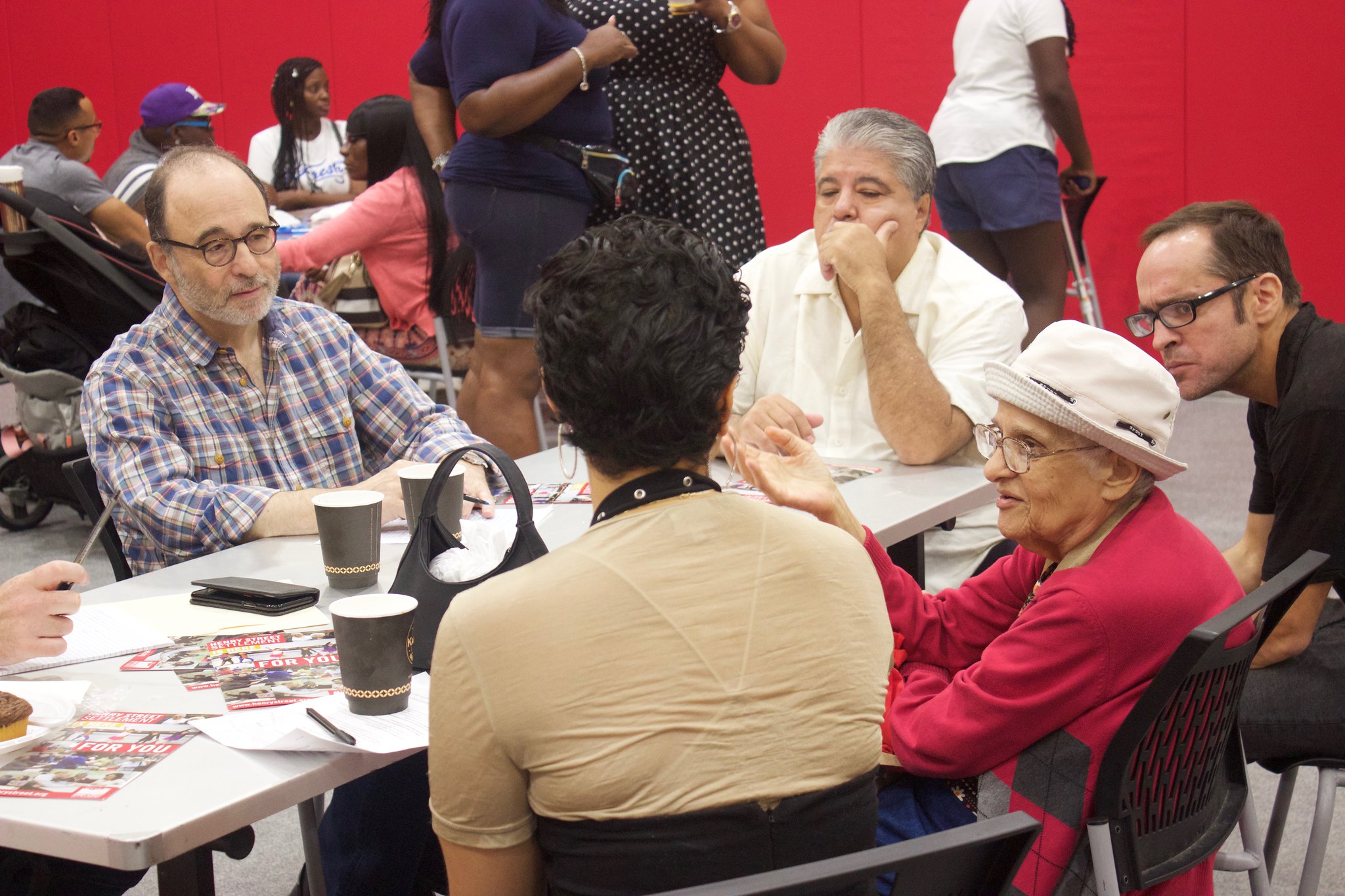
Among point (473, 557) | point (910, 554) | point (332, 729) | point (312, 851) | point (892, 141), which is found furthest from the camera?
point (892, 141)

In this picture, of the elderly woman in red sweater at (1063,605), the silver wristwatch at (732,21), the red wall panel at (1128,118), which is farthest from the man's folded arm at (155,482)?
the red wall panel at (1128,118)

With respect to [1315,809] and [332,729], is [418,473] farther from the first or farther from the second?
[1315,809]

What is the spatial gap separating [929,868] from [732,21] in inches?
108

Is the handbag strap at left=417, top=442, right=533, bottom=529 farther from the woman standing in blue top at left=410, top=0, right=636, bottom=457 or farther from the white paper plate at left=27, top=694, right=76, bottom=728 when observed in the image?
the woman standing in blue top at left=410, top=0, right=636, bottom=457

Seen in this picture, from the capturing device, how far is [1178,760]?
1409 mm

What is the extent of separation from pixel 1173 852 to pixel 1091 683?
0.25 metres

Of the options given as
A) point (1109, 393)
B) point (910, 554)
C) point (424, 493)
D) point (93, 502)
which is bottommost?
point (910, 554)

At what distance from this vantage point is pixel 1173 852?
145 cm

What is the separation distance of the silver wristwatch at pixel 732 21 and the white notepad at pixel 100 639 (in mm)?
2278

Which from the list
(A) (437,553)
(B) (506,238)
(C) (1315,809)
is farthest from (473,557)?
(B) (506,238)

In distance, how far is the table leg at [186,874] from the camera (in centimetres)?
123

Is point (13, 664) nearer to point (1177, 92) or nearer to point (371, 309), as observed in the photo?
point (371, 309)

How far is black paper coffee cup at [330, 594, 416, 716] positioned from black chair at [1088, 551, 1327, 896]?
30.1 inches

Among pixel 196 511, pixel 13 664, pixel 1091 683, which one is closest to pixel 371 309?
pixel 196 511
